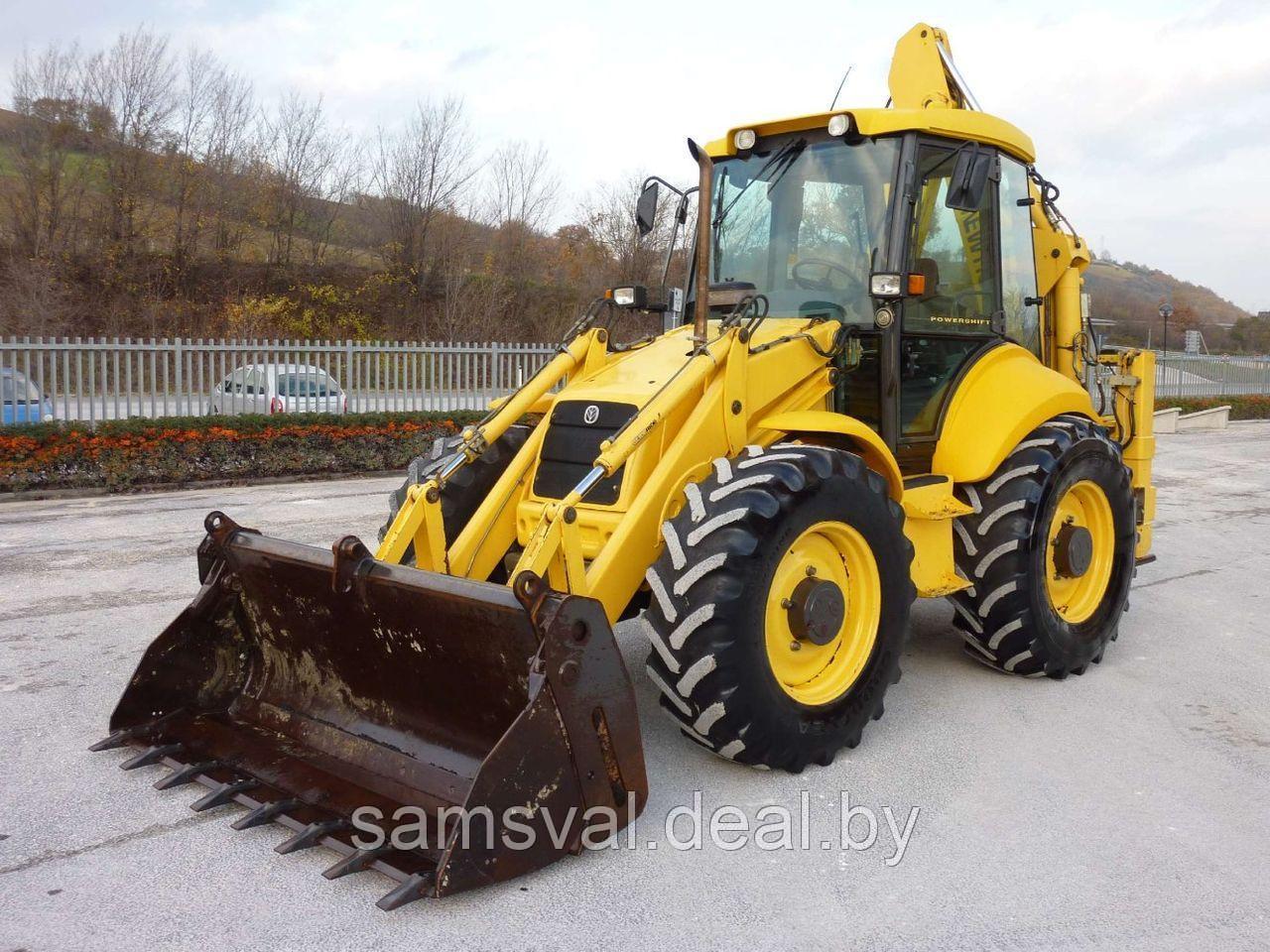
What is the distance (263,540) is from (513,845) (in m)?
1.88

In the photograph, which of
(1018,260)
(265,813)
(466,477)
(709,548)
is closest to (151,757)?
(265,813)

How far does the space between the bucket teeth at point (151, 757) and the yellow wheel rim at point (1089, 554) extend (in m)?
4.13

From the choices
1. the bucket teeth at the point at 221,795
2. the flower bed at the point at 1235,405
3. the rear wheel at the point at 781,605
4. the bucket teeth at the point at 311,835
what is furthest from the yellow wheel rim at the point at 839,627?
the flower bed at the point at 1235,405

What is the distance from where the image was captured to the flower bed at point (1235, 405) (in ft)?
90.6

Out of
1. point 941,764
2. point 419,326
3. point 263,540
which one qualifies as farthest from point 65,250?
point 941,764

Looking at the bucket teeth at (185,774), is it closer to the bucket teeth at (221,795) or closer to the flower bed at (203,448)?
the bucket teeth at (221,795)

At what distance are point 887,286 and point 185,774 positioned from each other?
11.5ft

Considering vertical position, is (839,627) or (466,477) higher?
(466,477)

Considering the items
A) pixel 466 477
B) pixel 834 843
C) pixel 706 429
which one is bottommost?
pixel 834 843

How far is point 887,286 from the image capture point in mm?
4852

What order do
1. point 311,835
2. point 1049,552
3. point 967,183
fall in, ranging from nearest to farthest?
point 311,835 < point 967,183 < point 1049,552

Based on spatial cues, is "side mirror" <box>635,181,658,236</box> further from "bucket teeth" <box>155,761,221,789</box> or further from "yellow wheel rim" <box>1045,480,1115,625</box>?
"bucket teeth" <box>155,761,221,789</box>

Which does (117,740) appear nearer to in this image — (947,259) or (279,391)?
(947,259)

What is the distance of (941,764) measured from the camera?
14.3 feet
